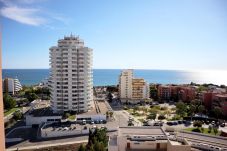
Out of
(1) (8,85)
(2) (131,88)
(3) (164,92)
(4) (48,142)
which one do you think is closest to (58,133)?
(4) (48,142)

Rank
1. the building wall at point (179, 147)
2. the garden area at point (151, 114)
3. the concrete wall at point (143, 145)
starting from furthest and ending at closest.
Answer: the garden area at point (151, 114), the concrete wall at point (143, 145), the building wall at point (179, 147)

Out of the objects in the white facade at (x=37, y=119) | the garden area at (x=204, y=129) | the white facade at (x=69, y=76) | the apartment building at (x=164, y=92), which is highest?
the white facade at (x=69, y=76)

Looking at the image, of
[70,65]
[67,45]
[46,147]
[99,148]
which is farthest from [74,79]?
[99,148]

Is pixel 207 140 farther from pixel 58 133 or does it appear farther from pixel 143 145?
pixel 58 133

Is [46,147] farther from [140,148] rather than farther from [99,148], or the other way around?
[140,148]

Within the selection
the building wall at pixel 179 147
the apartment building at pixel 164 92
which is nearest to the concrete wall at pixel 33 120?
the building wall at pixel 179 147

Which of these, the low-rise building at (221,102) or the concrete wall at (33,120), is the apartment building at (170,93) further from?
the concrete wall at (33,120)
